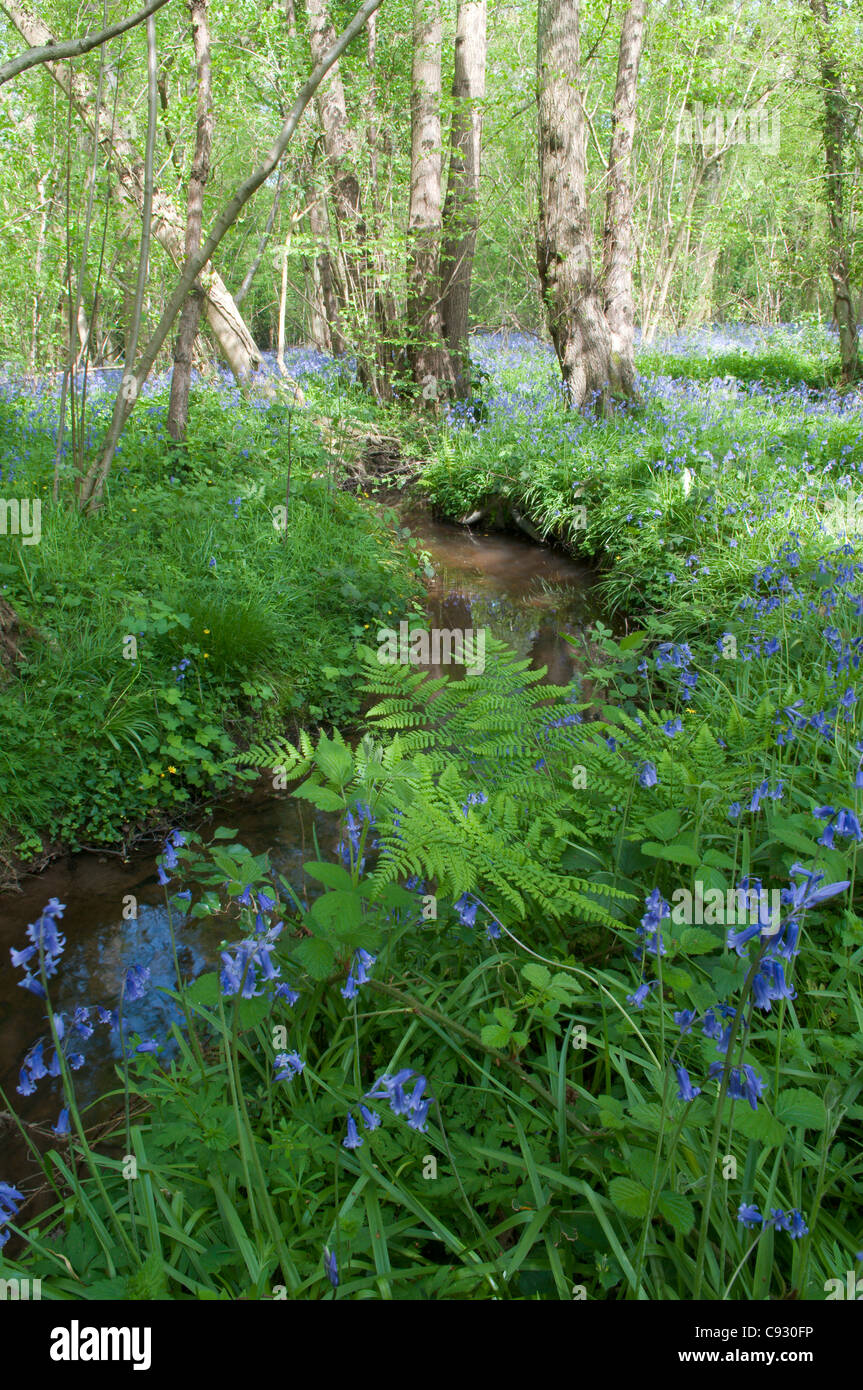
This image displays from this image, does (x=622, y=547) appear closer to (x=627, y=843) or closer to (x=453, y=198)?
(x=627, y=843)

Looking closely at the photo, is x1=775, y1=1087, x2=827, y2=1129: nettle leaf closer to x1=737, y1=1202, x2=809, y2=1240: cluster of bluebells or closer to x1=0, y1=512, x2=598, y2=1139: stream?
x1=737, y1=1202, x2=809, y2=1240: cluster of bluebells

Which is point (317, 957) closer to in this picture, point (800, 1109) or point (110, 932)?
point (800, 1109)


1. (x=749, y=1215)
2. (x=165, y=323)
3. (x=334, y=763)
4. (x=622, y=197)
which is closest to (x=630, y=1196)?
(x=749, y=1215)

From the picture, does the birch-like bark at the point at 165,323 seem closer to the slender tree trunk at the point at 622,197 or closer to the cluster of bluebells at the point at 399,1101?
the cluster of bluebells at the point at 399,1101

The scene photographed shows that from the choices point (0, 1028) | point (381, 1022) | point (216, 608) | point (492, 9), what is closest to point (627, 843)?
point (381, 1022)

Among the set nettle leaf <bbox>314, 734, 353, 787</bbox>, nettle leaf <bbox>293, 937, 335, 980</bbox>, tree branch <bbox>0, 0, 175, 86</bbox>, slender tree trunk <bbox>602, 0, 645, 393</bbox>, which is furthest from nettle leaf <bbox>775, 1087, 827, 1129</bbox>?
slender tree trunk <bbox>602, 0, 645, 393</bbox>

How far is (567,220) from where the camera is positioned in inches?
295

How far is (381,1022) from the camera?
185 centimetres

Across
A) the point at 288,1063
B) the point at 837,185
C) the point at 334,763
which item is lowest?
the point at 288,1063

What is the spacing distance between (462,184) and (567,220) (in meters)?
2.18

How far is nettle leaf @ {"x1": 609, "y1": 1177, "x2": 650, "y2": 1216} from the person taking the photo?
1.21 meters

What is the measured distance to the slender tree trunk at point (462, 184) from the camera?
8.67m
